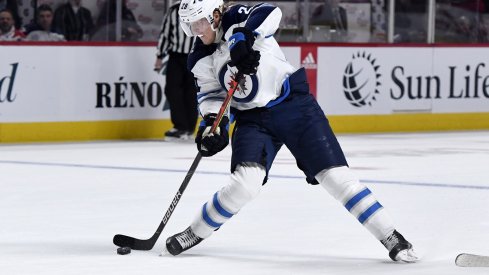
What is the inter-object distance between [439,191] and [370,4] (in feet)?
18.4

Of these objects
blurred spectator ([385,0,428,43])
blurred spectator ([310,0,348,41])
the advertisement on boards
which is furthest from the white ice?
blurred spectator ([385,0,428,43])

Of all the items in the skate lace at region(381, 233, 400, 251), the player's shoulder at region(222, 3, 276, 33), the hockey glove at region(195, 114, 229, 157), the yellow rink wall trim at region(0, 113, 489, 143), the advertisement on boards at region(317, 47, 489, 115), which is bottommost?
the yellow rink wall trim at region(0, 113, 489, 143)

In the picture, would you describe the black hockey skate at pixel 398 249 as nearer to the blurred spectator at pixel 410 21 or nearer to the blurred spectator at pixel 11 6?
the blurred spectator at pixel 11 6

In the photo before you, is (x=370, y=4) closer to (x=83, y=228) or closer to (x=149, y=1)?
(x=149, y=1)

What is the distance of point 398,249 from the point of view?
4867 mm

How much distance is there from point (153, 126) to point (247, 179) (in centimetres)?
670

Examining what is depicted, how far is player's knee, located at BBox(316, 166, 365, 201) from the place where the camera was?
4922mm

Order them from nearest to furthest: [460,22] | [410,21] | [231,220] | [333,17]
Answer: [231,220]
[333,17]
[410,21]
[460,22]

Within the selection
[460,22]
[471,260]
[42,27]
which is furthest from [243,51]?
[460,22]

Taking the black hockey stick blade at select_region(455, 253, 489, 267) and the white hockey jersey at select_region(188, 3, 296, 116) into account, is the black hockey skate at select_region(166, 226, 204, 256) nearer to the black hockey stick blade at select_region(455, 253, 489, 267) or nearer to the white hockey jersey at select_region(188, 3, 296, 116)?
the white hockey jersey at select_region(188, 3, 296, 116)

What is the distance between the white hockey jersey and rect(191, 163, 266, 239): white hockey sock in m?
0.26

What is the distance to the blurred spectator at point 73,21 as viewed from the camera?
11.0m

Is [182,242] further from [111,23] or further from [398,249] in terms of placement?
[111,23]

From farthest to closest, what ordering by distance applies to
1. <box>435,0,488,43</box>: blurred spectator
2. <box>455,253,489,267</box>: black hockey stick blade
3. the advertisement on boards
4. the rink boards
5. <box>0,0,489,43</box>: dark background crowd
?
Answer: 1. <box>435,0,488,43</box>: blurred spectator
2. the advertisement on boards
3. <box>0,0,489,43</box>: dark background crowd
4. the rink boards
5. <box>455,253,489,267</box>: black hockey stick blade
